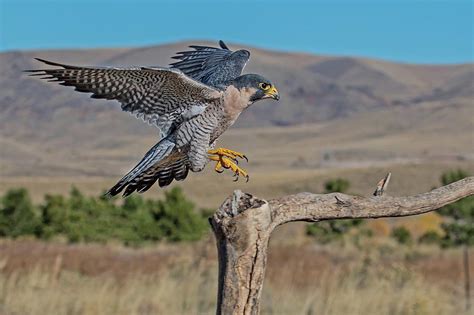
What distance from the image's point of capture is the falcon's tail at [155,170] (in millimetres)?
5069

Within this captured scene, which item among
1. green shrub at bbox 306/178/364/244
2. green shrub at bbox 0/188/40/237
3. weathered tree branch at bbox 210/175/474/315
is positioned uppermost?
green shrub at bbox 306/178/364/244

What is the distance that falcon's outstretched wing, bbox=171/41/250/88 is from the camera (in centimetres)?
598

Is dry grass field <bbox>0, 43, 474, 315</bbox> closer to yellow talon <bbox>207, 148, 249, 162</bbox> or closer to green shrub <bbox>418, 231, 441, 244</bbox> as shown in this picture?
green shrub <bbox>418, 231, 441, 244</bbox>

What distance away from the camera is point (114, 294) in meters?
8.84

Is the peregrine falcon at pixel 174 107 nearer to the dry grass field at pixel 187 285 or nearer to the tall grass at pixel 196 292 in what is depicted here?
the dry grass field at pixel 187 285

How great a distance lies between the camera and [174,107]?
529cm

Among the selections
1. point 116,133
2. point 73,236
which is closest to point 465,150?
point 116,133

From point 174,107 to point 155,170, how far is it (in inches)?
14.4

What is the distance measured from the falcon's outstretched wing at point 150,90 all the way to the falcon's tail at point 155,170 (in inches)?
7.3

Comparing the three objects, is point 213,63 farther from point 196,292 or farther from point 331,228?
point 331,228

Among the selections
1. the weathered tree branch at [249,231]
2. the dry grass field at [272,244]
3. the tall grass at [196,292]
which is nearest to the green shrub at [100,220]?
the dry grass field at [272,244]

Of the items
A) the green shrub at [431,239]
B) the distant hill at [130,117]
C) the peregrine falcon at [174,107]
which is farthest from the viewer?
the distant hill at [130,117]

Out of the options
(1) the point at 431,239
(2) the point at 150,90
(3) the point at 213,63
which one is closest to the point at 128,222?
(1) the point at 431,239

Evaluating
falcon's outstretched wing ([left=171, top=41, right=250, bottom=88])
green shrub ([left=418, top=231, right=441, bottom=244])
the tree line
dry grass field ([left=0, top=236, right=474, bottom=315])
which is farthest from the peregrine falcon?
green shrub ([left=418, top=231, right=441, bottom=244])
